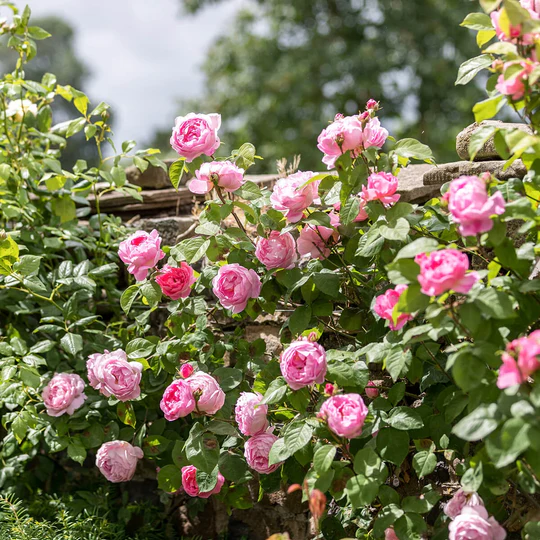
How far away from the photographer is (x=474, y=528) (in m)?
1.28

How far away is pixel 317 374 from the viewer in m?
1.45

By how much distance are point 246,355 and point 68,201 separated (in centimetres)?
87

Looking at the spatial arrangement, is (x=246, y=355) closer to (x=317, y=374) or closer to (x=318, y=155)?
(x=317, y=374)

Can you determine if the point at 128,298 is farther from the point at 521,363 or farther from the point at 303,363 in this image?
the point at 521,363

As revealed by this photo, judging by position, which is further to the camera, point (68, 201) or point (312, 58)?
point (312, 58)

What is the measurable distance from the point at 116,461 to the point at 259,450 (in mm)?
475

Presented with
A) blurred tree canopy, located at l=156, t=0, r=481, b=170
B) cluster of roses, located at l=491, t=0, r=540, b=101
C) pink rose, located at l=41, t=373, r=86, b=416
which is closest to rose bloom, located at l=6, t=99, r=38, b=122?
pink rose, located at l=41, t=373, r=86, b=416

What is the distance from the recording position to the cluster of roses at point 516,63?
1.23 metres

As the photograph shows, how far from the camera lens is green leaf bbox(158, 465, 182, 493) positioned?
1.79m

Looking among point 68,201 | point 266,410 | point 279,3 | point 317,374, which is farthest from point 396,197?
point 279,3

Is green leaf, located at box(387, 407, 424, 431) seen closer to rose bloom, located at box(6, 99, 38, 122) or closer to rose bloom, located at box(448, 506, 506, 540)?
rose bloom, located at box(448, 506, 506, 540)

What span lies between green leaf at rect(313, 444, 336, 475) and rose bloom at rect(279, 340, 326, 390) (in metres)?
0.13

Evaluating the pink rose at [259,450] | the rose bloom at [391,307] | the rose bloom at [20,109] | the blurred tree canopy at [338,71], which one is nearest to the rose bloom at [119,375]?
the pink rose at [259,450]

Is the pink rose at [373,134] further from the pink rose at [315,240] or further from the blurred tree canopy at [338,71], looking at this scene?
the blurred tree canopy at [338,71]
